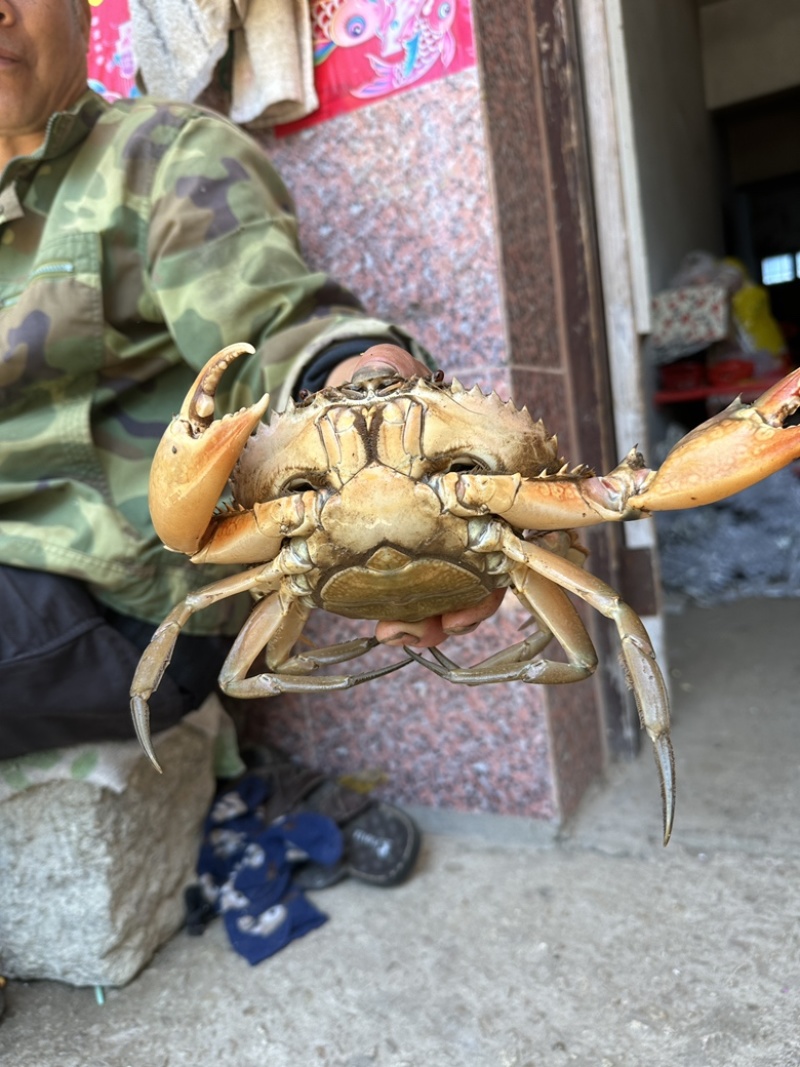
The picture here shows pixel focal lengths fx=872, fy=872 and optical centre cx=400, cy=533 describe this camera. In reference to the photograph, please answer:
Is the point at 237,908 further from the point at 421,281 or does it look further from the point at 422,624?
the point at 421,281

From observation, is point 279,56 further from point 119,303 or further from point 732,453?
point 732,453

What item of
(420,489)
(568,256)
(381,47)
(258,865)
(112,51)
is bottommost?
(258,865)

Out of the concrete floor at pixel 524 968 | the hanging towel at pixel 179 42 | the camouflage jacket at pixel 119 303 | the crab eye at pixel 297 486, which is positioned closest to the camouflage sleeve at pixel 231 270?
the camouflage jacket at pixel 119 303

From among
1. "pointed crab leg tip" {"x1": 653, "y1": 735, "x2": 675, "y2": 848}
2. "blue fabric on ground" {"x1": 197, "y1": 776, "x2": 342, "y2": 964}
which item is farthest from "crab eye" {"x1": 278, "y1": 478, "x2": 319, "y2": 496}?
"blue fabric on ground" {"x1": 197, "y1": 776, "x2": 342, "y2": 964}

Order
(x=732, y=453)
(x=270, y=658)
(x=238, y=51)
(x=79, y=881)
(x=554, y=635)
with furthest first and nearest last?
(x=238, y=51)
(x=79, y=881)
(x=270, y=658)
(x=554, y=635)
(x=732, y=453)

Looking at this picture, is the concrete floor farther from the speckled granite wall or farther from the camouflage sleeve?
the camouflage sleeve

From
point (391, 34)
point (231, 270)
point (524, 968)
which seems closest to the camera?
point (231, 270)

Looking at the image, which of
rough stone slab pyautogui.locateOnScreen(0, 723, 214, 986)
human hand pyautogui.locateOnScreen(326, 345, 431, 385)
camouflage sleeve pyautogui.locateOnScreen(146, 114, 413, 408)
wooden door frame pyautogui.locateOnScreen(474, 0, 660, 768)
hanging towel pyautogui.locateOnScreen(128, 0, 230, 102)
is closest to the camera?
human hand pyautogui.locateOnScreen(326, 345, 431, 385)

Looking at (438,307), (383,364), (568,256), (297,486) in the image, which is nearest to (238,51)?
(438,307)
